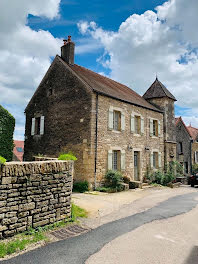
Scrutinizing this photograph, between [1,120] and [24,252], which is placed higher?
[1,120]

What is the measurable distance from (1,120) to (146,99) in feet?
45.7

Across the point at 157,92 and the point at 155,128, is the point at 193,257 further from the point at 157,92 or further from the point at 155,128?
the point at 157,92

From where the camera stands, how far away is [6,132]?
799 cm

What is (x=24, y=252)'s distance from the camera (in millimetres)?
3912

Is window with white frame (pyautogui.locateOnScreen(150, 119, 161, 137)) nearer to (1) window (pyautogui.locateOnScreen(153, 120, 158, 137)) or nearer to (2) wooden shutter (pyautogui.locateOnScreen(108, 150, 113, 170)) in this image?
(1) window (pyautogui.locateOnScreen(153, 120, 158, 137))

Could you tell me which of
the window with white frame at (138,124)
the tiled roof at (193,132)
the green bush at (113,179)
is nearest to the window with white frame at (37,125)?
the green bush at (113,179)

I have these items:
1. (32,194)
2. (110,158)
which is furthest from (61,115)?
(32,194)

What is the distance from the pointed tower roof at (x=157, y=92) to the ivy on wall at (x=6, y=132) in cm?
1348

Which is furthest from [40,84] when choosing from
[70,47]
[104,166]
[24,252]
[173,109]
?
[24,252]

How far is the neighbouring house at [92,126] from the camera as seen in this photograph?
11.8m

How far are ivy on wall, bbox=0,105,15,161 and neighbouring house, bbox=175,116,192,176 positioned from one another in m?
21.4

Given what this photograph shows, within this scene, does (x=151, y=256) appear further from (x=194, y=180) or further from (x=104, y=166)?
(x=194, y=180)

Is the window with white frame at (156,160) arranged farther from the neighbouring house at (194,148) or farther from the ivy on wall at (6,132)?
the ivy on wall at (6,132)

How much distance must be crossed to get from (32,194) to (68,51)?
40.7ft
